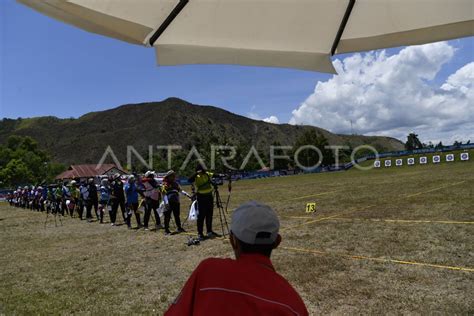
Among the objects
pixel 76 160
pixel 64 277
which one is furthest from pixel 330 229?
pixel 76 160

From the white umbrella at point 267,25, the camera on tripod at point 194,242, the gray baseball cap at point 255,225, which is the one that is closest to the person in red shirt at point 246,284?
the gray baseball cap at point 255,225

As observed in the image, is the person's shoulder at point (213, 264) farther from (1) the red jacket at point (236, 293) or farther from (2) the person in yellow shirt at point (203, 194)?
(2) the person in yellow shirt at point (203, 194)

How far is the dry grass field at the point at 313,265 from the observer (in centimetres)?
591

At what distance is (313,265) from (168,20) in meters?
6.06

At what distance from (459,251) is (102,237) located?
437 inches

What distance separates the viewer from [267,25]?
305cm

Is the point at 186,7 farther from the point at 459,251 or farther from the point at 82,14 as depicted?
the point at 459,251

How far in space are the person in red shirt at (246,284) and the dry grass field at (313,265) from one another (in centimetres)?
380

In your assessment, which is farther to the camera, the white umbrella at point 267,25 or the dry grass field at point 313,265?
the dry grass field at point 313,265

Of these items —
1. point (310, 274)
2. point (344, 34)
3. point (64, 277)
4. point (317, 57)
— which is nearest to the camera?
point (344, 34)

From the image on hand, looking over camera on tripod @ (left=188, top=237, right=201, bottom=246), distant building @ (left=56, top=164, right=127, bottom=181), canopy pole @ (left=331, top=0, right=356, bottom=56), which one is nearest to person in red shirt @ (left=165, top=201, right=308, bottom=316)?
canopy pole @ (left=331, top=0, right=356, bottom=56)

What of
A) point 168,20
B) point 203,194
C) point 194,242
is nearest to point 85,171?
point 203,194

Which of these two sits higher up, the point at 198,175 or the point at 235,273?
the point at 198,175

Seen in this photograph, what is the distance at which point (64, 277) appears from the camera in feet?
28.3
